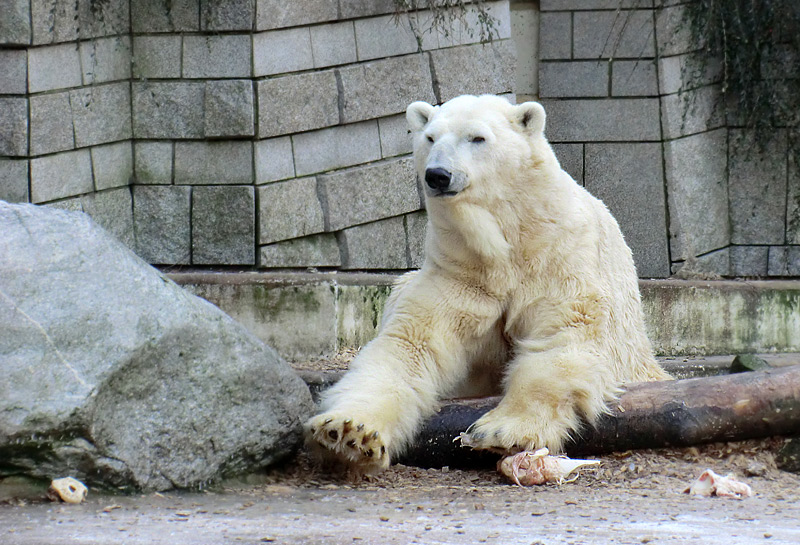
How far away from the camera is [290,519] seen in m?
3.07

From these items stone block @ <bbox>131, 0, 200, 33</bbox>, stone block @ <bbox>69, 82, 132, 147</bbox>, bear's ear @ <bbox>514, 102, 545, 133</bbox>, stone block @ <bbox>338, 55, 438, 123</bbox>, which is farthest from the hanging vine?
bear's ear @ <bbox>514, 102, 545, 133</bbox>

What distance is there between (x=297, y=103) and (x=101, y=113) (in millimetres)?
1171

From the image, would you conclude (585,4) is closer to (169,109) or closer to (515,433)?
(169,109)

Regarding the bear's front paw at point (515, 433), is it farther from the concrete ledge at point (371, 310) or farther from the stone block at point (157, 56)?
the stone block at point (157, 56)

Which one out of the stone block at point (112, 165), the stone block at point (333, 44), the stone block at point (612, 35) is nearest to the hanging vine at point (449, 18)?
the stone block at point (333, 44)

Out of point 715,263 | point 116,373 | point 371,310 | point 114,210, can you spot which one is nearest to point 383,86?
point 371,310

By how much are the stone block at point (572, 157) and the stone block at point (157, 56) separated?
9.64ft

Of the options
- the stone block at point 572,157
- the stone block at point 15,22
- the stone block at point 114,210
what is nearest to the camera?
the stone block at point 15,22

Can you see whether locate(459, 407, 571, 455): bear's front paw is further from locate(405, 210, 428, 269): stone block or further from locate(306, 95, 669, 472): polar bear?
locate(405, 210, 428, 269): stone block

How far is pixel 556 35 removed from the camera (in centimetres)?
761

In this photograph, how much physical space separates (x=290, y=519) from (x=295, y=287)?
9.72 ft

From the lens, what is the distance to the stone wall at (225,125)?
229 inches

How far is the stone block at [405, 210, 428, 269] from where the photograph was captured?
6.82 meters

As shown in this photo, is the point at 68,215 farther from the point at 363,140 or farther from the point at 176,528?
the point at 363,140
